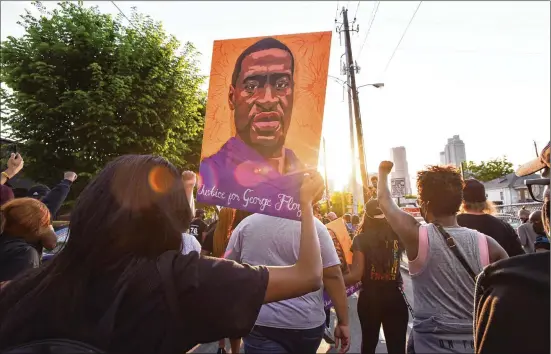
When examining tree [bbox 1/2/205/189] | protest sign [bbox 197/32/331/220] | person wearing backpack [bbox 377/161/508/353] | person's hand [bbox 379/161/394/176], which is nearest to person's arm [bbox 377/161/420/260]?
person wearing backpack [bbox 377/161/508/353]

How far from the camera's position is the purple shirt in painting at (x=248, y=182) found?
2.04m

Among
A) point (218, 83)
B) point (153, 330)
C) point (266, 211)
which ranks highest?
point (218, 83)

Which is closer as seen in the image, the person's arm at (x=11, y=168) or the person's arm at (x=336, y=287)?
the person's arm at (x=336, y=287)

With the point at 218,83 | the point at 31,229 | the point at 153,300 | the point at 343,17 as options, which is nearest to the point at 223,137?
the point at 218,83

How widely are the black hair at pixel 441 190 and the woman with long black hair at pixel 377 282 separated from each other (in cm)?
136

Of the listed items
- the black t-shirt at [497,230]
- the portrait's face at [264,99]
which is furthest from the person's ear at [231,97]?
the black t-shirt at [497,230]

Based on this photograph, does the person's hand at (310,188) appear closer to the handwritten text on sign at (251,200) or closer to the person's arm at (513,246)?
the handwritten text on sign at (251,200)

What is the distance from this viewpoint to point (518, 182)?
217 ft

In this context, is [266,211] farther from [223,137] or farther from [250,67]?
[250,67]

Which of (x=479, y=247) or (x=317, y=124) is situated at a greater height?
(x=317, y=124)

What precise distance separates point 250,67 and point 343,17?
2081 cm

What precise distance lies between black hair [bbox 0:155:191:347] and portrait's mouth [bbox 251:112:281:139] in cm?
99

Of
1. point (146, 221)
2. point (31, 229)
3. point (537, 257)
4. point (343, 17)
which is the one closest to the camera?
point (537, 257)

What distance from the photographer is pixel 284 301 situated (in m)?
2.56
